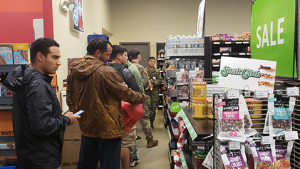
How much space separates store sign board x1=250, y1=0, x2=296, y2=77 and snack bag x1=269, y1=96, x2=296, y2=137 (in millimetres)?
225

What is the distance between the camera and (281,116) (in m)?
1.21

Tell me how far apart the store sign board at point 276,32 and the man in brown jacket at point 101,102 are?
3.71 feet

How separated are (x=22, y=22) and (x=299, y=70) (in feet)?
11.0

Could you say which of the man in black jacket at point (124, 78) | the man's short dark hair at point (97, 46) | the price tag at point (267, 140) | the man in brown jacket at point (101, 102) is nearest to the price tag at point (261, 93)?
the price tag at point (267, 140)

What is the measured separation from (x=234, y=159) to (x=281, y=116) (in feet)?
1.18

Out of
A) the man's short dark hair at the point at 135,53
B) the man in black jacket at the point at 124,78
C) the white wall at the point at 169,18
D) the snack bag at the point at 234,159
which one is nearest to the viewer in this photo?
the snack bag at the point at 234,159

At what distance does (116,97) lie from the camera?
76.8 inches

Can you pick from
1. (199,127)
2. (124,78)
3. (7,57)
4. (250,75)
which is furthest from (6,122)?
(250,75)

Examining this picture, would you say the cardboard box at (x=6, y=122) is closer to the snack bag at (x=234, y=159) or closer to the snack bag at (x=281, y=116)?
the snack bag at (x=234, y=159)

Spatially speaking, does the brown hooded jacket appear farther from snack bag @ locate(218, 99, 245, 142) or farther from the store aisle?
the store aisle

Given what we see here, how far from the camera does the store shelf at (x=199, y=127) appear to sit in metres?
1.41

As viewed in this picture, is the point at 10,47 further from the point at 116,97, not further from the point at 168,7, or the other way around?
the point at 168,7

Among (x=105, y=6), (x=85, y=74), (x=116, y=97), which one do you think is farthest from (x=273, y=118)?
(x=105, y=6)

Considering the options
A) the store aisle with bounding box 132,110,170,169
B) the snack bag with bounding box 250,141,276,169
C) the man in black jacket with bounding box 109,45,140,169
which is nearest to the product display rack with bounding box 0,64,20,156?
the man in black jacket with bounding box 109,45,140,169
